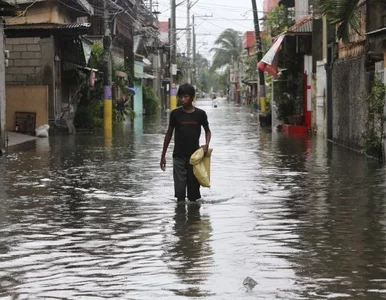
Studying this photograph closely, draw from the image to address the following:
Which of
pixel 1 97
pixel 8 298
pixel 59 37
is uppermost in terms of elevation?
pixel 59 37

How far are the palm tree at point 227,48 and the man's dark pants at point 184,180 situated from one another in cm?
11012

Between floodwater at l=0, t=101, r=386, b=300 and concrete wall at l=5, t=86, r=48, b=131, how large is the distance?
13102 mm

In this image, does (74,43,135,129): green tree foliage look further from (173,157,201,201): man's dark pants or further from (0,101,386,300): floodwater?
(173,157,201,201): man's dark pants

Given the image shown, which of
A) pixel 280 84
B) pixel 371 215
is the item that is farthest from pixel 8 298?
pixel 280 84

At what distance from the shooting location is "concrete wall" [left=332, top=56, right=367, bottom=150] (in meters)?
22.5

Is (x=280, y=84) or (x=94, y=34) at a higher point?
(x=94, y=34)

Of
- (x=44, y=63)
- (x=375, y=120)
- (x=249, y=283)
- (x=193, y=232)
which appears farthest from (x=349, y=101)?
(x=249, y=283)

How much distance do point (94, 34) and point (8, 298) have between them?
144 ft

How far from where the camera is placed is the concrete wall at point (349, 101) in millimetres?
22502

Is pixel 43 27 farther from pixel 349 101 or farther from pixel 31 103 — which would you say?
pixel 349 101

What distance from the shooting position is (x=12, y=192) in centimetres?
1377

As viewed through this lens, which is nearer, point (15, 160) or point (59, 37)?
point (15, 160)

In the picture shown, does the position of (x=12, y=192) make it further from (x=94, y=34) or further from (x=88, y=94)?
(x=94, y=34)

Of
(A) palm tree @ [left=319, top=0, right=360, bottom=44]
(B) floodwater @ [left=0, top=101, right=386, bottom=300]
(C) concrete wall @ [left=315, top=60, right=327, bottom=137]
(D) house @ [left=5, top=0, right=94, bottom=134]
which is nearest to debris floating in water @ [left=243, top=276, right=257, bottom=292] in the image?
(B) floodwater @ [left=0, top=101, right=386, bottom=300]
